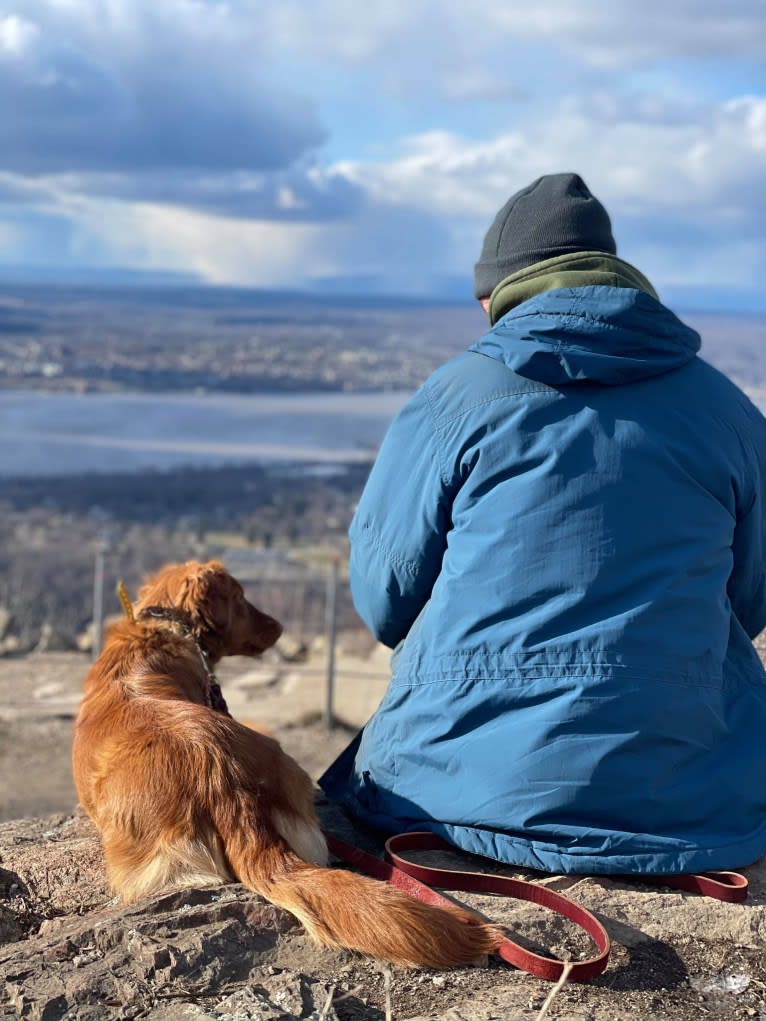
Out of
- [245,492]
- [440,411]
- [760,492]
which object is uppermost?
[440,411]

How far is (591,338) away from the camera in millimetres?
2895

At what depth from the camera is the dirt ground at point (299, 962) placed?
2396mm

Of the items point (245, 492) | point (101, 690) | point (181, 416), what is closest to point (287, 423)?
point (181, 416)

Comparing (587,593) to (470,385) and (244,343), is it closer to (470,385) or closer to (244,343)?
(470,385)

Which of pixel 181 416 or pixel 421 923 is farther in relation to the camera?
pixel 181 416

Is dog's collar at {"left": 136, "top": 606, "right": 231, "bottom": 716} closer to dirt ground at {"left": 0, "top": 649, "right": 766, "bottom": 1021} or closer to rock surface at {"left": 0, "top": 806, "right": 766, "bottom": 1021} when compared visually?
dirt ground at {"left": 0, "top": 649, "right": 766, "bottom": 1021}

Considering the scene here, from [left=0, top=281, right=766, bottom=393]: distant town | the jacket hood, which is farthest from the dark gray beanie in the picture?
[left=0, top=281, right=766, bottom=393]: distant town

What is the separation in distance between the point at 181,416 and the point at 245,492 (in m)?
16.7

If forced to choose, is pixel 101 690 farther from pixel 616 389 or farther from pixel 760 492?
pixel 760 492

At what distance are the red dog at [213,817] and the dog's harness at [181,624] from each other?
0.25m

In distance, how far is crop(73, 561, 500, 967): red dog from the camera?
8.60 ft

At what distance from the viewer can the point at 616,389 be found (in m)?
2.97

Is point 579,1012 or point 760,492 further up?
point 760,492

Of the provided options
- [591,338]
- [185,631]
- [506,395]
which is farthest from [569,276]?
[185,631]
